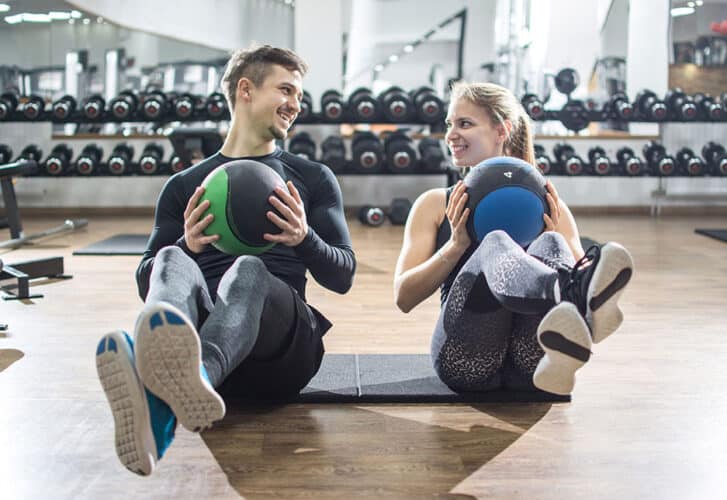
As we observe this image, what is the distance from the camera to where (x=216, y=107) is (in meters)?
6.10

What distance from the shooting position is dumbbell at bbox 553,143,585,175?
637cm

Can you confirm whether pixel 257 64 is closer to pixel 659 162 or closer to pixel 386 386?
pixel 386 386

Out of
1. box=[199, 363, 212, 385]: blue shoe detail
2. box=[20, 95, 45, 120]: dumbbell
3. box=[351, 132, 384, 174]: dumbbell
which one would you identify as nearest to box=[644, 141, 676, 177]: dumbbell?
box=[351, 132, 384, 174]: dumbbell

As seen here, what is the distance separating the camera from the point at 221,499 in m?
1.56

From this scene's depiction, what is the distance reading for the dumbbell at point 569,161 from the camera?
6.37 metres

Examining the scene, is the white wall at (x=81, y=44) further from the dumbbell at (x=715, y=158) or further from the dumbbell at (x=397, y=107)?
the dumbbell at (x=715, y=158)

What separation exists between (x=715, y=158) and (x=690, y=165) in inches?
8.1

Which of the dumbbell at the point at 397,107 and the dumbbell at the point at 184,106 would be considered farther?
the dumbbell at the point at 397,107

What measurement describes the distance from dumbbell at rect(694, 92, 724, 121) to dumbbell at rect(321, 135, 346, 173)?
2.68 metres

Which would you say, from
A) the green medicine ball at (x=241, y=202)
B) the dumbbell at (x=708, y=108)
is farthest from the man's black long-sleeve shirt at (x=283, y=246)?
the dumbbell at (x=708, y=108)

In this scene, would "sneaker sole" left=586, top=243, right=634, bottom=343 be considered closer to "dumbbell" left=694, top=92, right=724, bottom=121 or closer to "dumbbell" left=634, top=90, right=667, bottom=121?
"dumbbell" left=634, top=90, right=667, bottom=121

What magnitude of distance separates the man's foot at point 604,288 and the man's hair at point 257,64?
895mm

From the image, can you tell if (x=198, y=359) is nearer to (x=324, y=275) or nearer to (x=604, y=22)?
(x=324, y=275)

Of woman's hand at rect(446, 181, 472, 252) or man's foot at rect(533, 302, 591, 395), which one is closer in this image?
man's foot at rect(533, 302, 591, 395)
